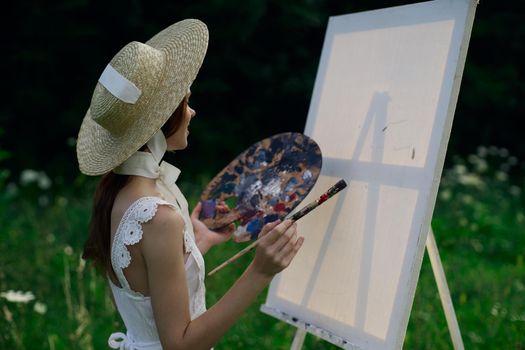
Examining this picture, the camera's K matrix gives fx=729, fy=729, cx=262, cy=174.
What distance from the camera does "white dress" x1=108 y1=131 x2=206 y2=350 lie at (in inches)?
57.1

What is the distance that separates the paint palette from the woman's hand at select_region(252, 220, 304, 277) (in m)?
0.24

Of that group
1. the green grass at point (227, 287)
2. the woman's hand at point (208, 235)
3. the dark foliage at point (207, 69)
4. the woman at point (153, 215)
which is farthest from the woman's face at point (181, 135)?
the dark foliage at point (207, 69)

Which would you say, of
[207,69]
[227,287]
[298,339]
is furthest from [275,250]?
[207,69]

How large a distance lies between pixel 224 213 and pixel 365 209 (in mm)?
400

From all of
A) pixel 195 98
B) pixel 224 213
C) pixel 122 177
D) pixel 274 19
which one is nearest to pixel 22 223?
pixel 224 213

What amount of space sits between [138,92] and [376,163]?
0.64 m

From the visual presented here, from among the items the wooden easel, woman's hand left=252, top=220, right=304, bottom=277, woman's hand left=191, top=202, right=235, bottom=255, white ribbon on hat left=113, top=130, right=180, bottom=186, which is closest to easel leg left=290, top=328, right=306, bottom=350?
woman's hand left=191, top=202, right=235, bottom=255

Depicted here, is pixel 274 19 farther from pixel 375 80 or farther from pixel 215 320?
pixel 215 320

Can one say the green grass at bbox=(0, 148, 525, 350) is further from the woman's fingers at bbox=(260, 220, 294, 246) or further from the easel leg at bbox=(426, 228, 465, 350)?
the woman's fingers at bbox=(260, 220, 294, 246)

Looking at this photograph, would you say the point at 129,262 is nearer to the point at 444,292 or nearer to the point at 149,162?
the point at 149,162

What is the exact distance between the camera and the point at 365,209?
5.93 ft

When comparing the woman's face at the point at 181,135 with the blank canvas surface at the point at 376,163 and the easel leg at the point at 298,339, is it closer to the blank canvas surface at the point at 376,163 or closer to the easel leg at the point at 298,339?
the blank canvas surface at the point at 376,163

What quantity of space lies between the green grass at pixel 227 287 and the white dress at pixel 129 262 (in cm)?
62

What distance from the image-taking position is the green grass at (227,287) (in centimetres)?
270
